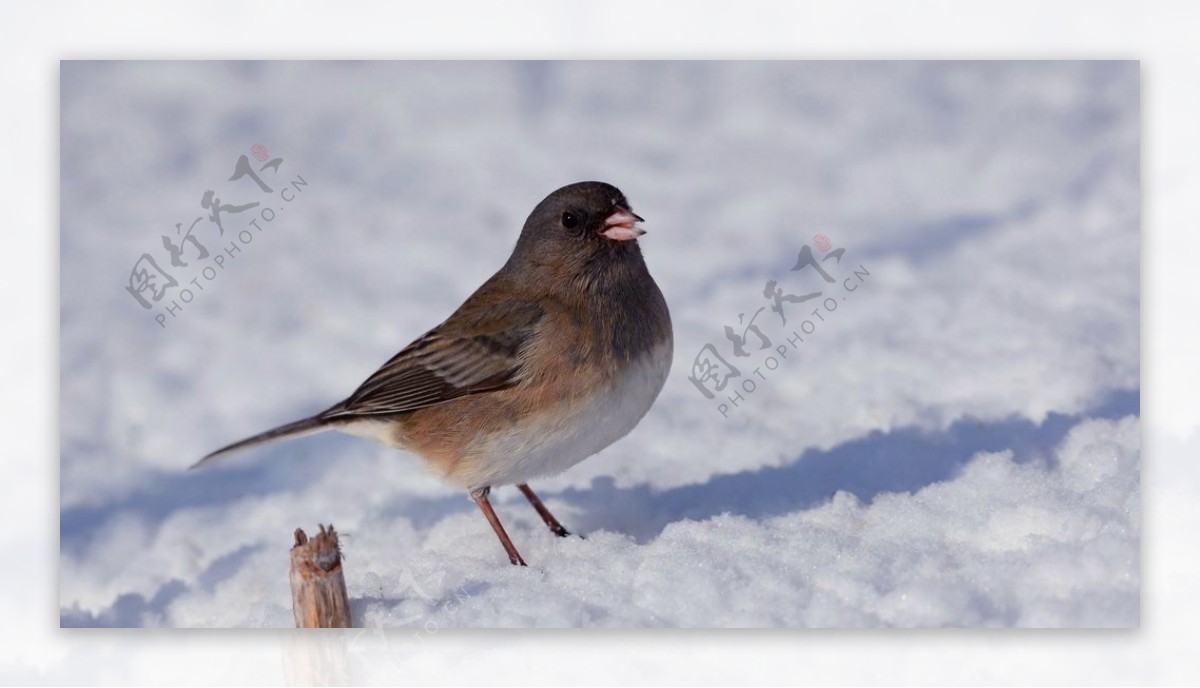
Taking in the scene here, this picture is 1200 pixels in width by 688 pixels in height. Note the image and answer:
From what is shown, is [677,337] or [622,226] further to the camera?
[677,337]

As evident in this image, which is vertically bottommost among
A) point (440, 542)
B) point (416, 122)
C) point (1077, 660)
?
point (1077, 660)

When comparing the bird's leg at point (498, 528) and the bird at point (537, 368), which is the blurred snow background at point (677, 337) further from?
the bird at point (537, 368)

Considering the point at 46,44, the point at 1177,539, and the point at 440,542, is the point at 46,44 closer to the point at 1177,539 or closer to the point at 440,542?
the point at 440,542

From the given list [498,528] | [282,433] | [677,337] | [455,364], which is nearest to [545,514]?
[498,528]

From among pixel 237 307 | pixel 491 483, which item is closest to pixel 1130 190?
pixel 491 483

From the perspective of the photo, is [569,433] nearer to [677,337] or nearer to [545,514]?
[545,514]
